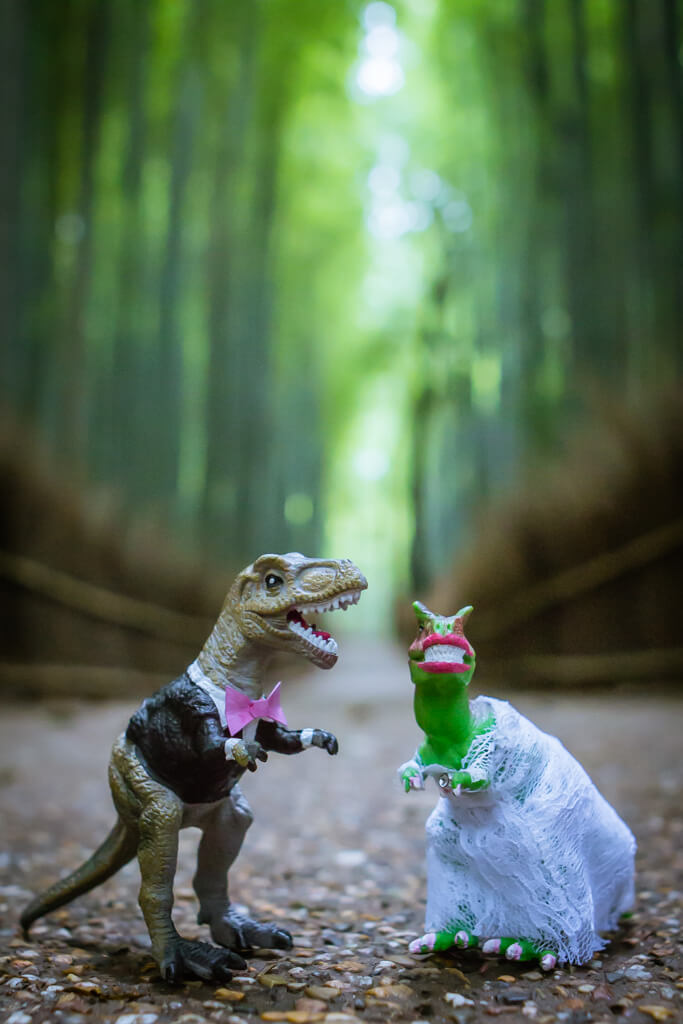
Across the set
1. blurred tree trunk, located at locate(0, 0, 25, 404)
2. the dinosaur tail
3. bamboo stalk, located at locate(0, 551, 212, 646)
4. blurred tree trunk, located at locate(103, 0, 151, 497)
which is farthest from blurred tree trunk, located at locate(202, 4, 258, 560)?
the dinosaur tail

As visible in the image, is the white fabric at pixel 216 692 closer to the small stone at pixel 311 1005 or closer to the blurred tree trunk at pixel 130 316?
the small stone at pixel 311 1005

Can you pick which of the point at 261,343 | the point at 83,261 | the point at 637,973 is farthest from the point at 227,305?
the point at 637,973

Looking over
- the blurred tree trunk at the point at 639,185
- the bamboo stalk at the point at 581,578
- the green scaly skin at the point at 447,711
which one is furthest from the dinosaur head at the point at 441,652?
the blurred tree trunk at the point at 639,185

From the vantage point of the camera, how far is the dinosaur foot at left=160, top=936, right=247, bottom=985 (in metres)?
1.92

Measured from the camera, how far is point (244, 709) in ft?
6.45

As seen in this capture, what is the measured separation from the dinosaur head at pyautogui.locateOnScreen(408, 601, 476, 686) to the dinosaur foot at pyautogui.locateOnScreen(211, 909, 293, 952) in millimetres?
808

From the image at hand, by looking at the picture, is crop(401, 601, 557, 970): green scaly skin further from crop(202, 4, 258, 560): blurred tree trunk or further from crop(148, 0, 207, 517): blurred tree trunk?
crop(202, 4, 258, 560): blurred tree trunk

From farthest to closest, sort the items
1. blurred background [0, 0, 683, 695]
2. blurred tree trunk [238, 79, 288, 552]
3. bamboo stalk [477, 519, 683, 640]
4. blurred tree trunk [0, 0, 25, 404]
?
1. blurred tree trunk [238, 79, 288, 552]
2. blurred tree trunk [0, 0, 25, 404]
3. blurred background [0, 0, 683, 695]
4. bamboo stalk [477, 519, 683, 640]

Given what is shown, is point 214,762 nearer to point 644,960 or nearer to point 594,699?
point 644,960

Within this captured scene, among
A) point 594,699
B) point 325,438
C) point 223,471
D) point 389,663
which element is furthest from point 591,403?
point 325,438

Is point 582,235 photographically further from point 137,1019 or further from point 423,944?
point 137,1019

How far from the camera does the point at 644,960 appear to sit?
6.68ft

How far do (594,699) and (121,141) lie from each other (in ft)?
26.5

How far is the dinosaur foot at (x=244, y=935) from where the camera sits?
7.16 feet
